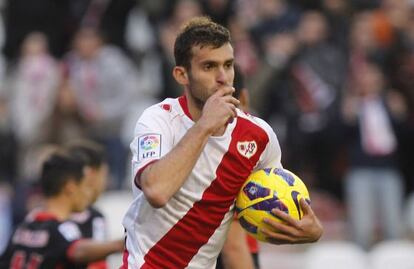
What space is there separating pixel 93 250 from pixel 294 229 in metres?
1.75

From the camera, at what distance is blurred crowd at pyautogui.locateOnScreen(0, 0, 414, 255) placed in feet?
41.6

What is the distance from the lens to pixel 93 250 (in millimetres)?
7008

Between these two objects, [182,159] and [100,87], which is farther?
[100,87]

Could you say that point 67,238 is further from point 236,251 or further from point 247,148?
point 247,148

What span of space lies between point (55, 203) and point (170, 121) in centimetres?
205

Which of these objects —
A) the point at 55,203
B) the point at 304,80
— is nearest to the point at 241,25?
the point at 304,80

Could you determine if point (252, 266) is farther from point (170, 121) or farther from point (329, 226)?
point (329, 226)

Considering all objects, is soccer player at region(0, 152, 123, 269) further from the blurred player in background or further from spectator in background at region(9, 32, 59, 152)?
spectator in background at region(9, 32, 59, 152)

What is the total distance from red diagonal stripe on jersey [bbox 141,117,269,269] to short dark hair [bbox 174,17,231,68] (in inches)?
20.3

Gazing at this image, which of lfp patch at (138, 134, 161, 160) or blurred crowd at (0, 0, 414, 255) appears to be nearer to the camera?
lfp patch at (138, 134, 161, 160)

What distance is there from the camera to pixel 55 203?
7.66 m

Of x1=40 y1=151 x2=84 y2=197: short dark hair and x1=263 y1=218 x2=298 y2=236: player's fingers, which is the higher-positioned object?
x1=263 y1=218 x2=298 y2=236: player's fingers

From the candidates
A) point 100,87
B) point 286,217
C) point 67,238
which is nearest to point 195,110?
point 286,217

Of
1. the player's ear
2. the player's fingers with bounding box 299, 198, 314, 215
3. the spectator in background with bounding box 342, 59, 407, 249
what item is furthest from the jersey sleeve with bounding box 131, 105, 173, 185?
the spectator in background with bounding box 342, 59, 407, 249
